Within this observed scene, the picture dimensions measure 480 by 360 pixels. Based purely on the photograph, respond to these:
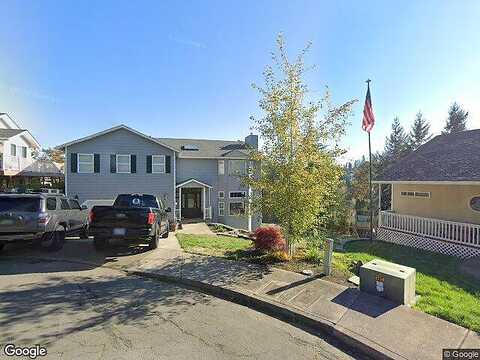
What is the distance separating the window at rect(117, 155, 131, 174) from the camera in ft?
72.3

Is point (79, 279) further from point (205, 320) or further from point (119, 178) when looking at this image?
point (119, 178)

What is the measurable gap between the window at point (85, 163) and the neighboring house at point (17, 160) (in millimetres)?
8234

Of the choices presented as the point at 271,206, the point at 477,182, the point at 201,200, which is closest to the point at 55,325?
the point at 271,206

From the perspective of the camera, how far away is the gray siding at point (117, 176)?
2126 centimetres

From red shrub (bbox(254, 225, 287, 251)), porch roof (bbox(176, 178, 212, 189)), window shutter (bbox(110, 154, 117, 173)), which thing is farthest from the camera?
porch roof (bbox(176, 178, 212, 189))


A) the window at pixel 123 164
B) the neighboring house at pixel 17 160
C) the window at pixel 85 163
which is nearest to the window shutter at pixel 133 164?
the window at pixel 123 164

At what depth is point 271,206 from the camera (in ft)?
29.1

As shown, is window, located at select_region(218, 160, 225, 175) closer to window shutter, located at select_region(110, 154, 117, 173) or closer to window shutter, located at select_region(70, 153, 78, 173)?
window shutter, located at select_region(110, 154, 117, 173)

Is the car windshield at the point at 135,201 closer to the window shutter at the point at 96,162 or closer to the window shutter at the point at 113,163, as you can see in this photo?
the window shutter at the point at 113,163

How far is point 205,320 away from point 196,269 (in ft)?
9.10

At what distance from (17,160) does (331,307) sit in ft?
98.5

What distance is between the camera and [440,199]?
15.0 metres

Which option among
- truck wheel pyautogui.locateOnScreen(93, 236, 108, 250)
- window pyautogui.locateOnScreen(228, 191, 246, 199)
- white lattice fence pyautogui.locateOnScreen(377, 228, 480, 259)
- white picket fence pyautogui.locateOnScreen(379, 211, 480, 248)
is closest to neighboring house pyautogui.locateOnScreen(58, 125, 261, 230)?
window pyautogui.locateOnScreen(228, 191, 246, 199)

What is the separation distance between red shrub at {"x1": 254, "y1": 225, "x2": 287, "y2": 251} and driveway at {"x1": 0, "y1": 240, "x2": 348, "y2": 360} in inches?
129
